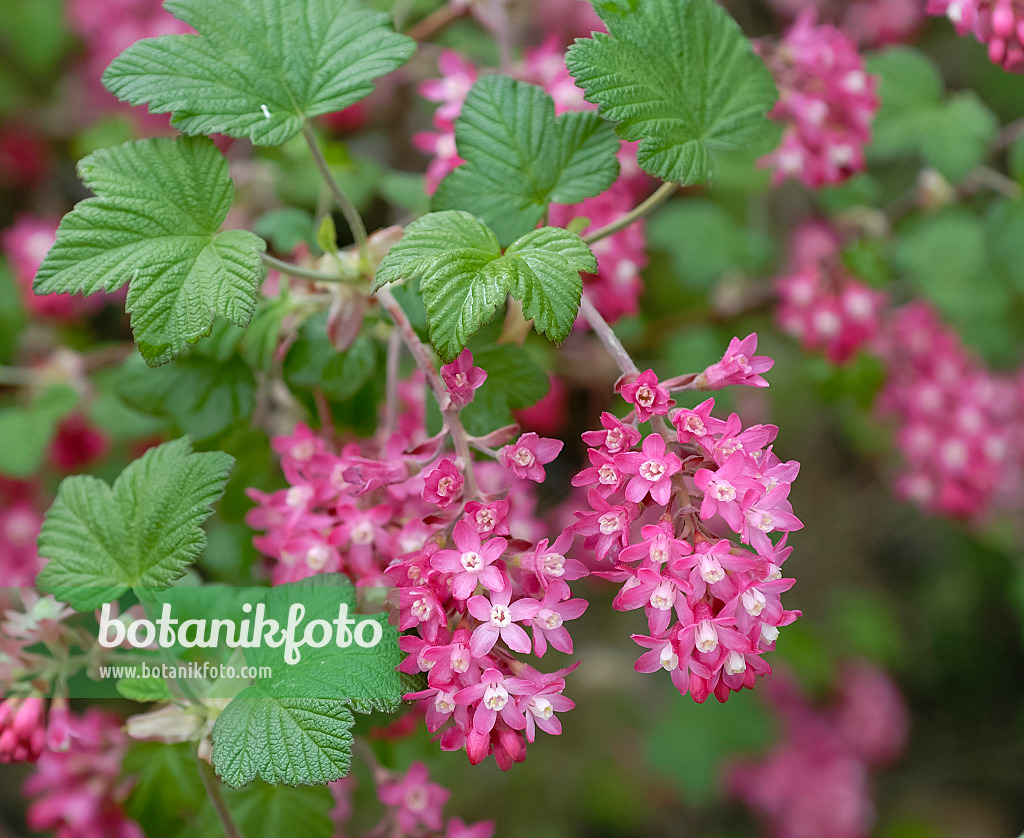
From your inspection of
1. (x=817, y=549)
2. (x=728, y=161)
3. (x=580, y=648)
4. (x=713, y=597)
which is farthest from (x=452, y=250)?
(x=817, y=549)

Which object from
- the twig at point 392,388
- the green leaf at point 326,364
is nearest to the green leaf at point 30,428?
the green leaf at point 326,364

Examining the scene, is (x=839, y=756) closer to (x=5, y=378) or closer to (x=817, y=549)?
(x=817, y=549)

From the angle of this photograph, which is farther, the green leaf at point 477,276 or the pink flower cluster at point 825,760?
the pink flower cluster at point 825,760

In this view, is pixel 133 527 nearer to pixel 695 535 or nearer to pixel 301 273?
pixel 301 273

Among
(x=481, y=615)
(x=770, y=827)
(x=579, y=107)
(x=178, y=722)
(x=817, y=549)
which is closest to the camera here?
(x=481, y=615)

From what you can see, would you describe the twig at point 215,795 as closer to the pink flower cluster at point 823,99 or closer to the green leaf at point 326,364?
the green leaf at point 326,364

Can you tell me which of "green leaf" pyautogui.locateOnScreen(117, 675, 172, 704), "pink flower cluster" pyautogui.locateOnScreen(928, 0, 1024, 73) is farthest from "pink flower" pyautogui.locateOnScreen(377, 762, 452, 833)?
"pink flower cluster" pyautogui.locateOnScreen(928, 0, 1024, 73)

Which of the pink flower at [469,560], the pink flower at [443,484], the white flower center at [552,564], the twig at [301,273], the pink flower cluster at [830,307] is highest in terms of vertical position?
the twig at [301,273]
